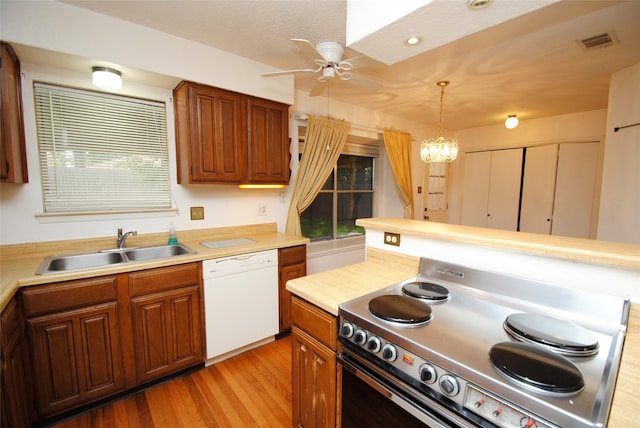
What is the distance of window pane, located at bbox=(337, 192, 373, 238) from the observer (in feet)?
12.7

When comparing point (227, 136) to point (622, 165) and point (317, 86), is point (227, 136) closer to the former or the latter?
point (317, 86)

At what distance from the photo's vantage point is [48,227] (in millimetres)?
1916

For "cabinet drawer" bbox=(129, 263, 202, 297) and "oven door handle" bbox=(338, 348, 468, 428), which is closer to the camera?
"oven door handle" bbox=(338, 348, 468, 428)

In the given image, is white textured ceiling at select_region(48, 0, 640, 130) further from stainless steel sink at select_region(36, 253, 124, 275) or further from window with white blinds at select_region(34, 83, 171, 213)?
stainless steel sink at select_region(36, 253, 124, 275)

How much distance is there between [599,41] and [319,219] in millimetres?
2987

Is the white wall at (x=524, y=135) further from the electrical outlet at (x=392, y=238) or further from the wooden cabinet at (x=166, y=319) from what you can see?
the wooden cabinet at (x=166, y=319)

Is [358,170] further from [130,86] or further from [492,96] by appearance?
[130,86]

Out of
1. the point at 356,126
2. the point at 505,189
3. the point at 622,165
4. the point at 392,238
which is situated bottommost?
the point at 392,238

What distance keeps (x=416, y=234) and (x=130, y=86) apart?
7.97ft

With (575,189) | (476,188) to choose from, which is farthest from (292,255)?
(575,189)

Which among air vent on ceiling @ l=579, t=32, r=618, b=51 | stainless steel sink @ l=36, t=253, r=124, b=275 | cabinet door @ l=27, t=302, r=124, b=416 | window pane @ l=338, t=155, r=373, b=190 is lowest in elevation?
cabinet door @ l=27, t=302, r=124, b=416

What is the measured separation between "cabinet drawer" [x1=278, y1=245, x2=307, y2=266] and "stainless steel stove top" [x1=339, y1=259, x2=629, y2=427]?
129 cm

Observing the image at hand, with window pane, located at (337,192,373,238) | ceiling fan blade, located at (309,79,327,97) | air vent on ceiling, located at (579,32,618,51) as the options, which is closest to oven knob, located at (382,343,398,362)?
ceiling fan blade, located at (309,79,327,97)

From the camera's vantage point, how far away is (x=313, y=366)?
1305 millimetres
